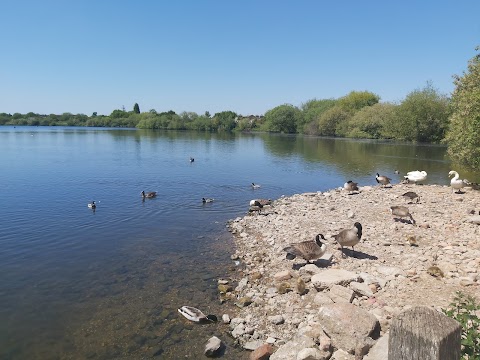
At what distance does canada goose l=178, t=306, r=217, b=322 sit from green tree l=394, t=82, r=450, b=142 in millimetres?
80814

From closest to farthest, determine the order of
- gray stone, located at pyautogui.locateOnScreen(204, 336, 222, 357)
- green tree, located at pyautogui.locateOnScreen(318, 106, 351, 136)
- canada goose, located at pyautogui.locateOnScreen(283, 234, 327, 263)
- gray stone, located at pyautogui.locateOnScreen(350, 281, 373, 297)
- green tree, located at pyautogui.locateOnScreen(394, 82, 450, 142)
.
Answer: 1. gray stone, located at pyautogui.locateOnScreen(204, 336, 222, 357)
2. gray stone, located at pyautogui.locateOnScreen(350, 281, 373, 297)
3. canada goose, located at pyautogui.locateOnScreen(283, 234, 327, 263)
4. green tree, located at pyautogui.locateOnScreen(394, 82, 450, 142)
5. green tree, located at pyautogui.locateOnScreen(318, 106, 351, 136)

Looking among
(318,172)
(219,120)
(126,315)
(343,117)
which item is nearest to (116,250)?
(126,315)

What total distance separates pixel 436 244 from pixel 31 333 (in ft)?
44.7

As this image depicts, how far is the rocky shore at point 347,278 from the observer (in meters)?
7.25

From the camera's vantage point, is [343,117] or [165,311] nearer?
[165,311]

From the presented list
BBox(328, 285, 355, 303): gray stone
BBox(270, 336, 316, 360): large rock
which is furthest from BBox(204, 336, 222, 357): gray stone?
BBox(328, 285, 355, 303): gray stone

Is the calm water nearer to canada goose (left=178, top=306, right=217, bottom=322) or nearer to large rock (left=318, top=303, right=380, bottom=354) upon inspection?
canada goose (left=178, top=306, right=217, bottom=322)

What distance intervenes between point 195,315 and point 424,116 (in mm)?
83671

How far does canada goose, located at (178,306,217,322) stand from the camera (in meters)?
9.45

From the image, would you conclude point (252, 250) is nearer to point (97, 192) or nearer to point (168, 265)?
point (168, 265)

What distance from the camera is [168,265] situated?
44.2 feet

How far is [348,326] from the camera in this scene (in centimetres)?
699

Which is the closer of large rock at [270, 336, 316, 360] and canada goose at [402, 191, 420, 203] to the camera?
large rock at [270, 336, 316, 360]

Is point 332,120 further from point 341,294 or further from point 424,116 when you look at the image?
point 341,294
